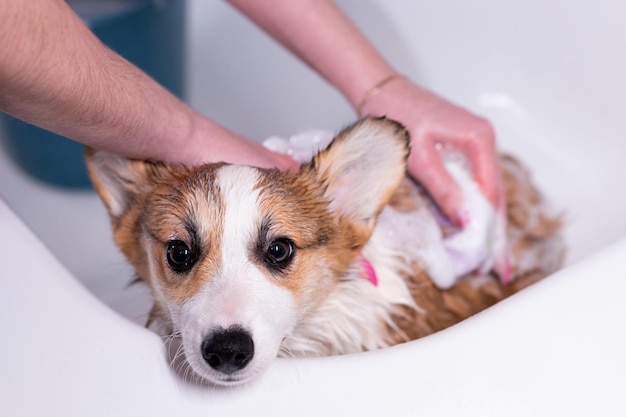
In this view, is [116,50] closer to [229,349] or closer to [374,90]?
[374,90]

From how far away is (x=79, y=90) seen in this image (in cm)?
101

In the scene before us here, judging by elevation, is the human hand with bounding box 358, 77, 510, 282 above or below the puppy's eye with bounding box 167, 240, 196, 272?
above

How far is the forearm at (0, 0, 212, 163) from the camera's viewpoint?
0.92 meters

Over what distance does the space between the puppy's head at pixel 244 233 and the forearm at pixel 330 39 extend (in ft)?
1.29

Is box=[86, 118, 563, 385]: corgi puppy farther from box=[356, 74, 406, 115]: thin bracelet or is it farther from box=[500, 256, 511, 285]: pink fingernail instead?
box=[356, 74, 406, 115]: thin bracelet

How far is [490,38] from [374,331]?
3.61 feet

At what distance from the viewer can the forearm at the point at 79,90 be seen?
921 mm

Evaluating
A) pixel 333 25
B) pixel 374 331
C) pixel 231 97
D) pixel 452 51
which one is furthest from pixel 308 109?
pixel 374 331

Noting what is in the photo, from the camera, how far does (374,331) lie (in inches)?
51.1

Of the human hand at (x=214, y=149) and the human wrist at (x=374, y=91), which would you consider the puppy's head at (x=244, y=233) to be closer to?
the human hand at (x=214, y=149)

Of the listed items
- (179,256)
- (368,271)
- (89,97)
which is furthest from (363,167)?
(89,97)

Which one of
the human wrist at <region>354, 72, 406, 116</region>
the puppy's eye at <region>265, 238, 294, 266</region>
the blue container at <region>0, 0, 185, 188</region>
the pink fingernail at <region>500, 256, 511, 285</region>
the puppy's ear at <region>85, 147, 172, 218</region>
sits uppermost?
the human wrist at <region>354, 72, 406, 116</region>

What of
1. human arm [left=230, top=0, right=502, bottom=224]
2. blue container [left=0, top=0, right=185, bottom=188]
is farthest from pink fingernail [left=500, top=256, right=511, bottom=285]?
blue container [left=0, top=0, right=185, bottom=188]

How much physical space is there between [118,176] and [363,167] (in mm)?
404
